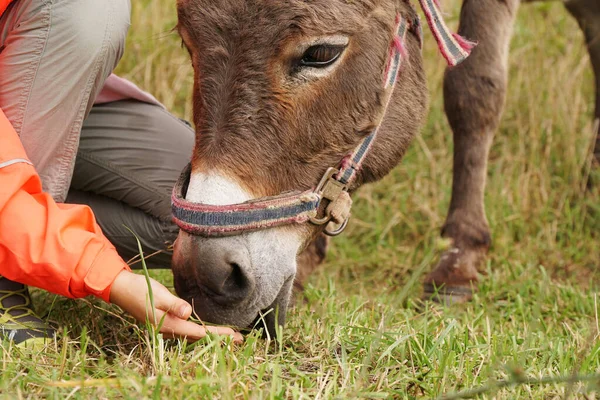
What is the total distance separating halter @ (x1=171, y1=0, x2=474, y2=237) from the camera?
1.92 meters

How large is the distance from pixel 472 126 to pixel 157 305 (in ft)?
6.51

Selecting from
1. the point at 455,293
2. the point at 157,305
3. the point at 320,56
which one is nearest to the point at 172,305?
the point at 157,305

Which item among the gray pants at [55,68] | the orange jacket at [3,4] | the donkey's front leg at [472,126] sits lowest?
the donkey's front leg at [472,126]

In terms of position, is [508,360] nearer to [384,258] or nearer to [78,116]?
[78,116]

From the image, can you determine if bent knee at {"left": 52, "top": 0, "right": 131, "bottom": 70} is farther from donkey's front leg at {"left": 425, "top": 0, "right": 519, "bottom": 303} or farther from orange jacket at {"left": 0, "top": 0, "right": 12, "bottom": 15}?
donkey's front leg at {"left": 425, "top": 0, "right": 519, "bottom": 303}

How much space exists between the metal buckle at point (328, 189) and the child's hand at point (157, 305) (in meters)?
0.49

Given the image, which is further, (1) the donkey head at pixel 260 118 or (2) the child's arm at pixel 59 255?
(1) the donkey head at pixel 260 118

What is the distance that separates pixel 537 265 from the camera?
11.9 feet

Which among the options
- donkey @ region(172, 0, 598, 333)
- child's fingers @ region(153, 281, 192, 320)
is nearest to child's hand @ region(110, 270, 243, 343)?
child's fingers @ region(153, 281, 192, 320)

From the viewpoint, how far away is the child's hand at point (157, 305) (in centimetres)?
188

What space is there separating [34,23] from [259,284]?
1033mm

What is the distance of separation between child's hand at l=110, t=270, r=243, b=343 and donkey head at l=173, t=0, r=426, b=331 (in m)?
0.11

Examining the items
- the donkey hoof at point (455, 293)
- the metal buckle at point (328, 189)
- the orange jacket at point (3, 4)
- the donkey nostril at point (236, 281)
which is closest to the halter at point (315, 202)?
the metal buckle at point (328, 189)

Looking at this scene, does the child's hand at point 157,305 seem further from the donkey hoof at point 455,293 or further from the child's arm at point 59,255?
the donkey hoof at point 455,293
